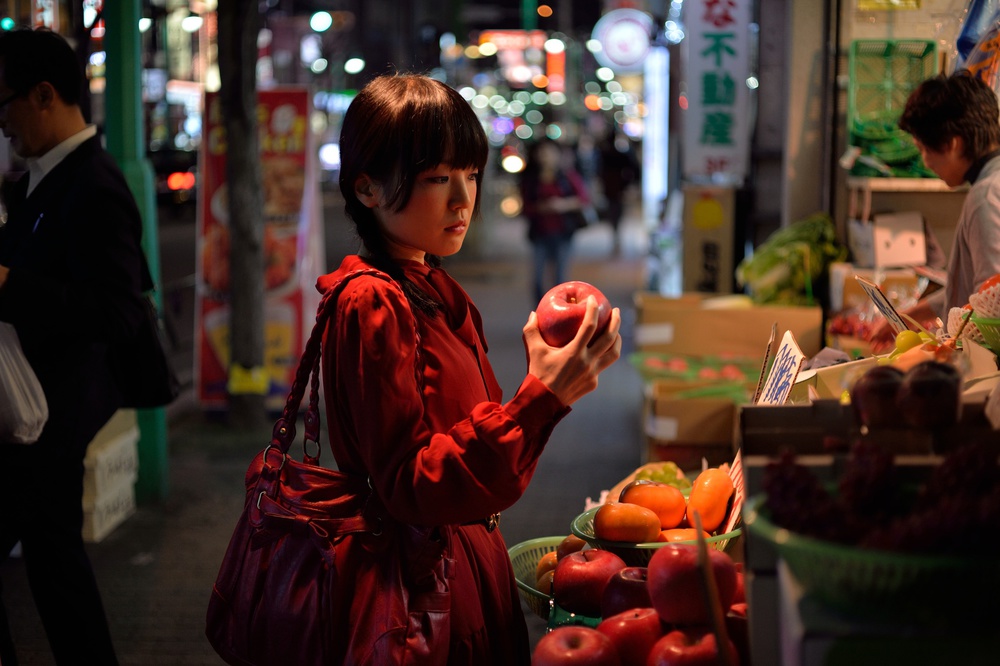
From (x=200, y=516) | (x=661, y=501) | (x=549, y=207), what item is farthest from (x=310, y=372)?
(x=549, y=207)

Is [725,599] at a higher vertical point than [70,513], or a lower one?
higher

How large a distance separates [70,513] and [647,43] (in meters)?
13.7

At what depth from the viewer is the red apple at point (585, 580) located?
2.38 m

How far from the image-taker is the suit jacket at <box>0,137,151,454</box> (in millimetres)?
3365

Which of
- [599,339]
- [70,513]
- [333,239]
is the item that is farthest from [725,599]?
[333,239]

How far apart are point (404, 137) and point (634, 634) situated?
1.06 meters

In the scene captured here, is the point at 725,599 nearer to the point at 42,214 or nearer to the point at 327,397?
the point at 327,397

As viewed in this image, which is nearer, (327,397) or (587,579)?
(327,397)

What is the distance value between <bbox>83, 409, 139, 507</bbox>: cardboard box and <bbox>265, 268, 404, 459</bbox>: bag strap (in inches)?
149

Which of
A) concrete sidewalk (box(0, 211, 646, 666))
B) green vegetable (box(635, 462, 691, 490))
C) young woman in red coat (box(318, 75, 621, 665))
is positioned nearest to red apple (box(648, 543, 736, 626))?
young woman in red coat (box(318, 75, 621, 665))

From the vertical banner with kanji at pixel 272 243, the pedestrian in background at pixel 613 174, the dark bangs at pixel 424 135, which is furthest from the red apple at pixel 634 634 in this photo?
the pedestrian in background at pixel 613 174

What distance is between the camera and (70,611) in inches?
137

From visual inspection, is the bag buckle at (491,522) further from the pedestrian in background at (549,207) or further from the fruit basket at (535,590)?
the pedestrian in background at (549,207)

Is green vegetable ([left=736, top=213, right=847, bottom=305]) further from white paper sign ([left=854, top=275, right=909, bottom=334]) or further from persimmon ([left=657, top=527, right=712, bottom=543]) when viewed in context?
persimmon ([left=657, top=527, right=712, bottom=543])
